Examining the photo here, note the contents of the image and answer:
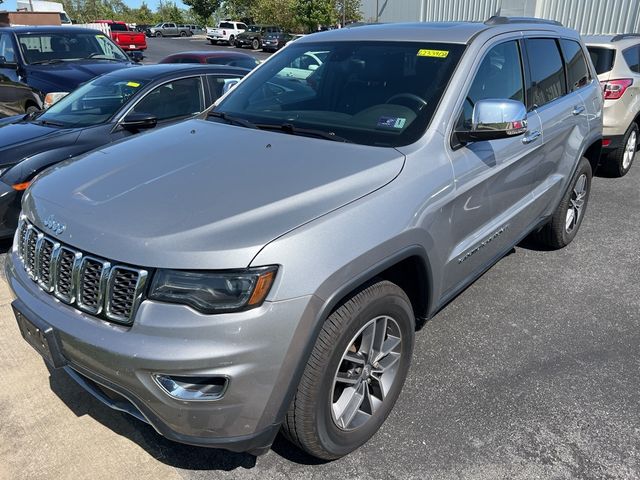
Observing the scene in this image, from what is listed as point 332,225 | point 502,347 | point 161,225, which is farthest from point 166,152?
point 502,347

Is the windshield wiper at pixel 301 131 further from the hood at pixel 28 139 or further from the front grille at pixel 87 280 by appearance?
the hood at pixel 28 139

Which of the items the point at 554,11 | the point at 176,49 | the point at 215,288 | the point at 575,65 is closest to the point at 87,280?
the point at 215,288

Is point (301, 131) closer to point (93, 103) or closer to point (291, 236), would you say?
point (291, 236)

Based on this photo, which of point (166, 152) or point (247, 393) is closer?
point (247, 393)

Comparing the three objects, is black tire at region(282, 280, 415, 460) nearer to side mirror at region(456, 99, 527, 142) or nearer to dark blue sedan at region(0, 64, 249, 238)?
side mirror at region(456, 99, 527, 142)

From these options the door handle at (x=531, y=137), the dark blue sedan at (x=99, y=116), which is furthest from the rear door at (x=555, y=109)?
the dark blue sedan at (x=99, y=116)

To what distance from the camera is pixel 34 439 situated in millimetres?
2564

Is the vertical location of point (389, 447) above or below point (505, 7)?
below

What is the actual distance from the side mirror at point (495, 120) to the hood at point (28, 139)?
368cm

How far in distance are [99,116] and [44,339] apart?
3.63 meters

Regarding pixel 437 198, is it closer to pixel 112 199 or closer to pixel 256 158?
pixel 256 158

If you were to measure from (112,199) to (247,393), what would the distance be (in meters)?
1.01

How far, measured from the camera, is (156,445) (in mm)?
2525

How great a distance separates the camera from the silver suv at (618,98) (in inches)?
261
